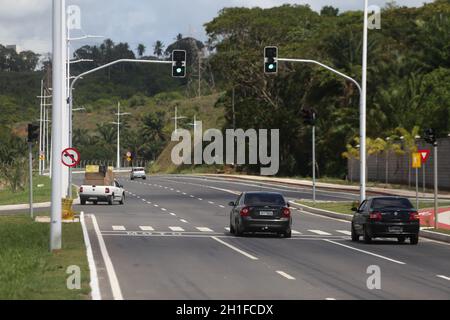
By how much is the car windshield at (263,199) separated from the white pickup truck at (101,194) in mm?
24522

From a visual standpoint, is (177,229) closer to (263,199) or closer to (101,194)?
(263,199)

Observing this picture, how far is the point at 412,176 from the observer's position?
80.1 meters

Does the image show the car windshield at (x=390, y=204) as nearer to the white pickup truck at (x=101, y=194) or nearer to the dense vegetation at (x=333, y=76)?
the white pickup truck at (x=101, y=194)

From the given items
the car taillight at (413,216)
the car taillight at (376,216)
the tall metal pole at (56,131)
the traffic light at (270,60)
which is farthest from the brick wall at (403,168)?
the tall metal pole at (56,131)

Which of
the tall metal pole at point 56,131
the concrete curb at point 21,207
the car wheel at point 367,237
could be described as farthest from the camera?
the concrete curb at point 21,207

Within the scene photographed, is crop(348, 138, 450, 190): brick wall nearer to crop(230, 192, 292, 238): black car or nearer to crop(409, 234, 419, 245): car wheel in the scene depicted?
crop(230, 192, 292, 238): black car

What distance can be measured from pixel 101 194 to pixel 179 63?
17.2 m

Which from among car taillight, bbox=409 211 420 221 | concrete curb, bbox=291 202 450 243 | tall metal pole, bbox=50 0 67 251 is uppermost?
tall metal pole, bbox=50 0 67 251

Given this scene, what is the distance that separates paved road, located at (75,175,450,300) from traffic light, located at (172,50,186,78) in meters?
6.31

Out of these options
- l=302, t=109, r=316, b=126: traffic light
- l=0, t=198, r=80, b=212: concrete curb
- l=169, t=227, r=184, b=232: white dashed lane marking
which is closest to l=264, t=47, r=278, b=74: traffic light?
l=169, t=227, r=184, b=232: white dashed lane marking

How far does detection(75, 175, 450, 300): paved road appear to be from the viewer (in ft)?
60.3

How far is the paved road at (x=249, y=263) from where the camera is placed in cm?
1838

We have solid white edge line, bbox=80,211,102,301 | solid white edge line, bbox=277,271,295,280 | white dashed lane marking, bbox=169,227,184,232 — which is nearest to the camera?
solid white edge line, bbox=80,211,102,301

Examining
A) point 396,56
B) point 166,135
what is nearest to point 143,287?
point 396,56
